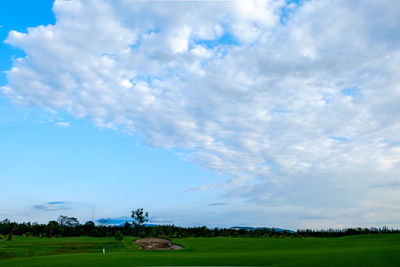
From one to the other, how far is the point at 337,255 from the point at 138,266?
1956 centimetres

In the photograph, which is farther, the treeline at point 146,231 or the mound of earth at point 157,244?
the treeline at point 146,231

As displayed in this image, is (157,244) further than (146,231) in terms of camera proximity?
No

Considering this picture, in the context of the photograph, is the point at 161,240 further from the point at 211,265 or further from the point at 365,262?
the point at 365,262

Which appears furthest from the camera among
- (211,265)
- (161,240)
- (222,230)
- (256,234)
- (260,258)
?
(222,230)

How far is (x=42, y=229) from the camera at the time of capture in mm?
114438

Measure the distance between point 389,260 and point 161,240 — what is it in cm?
5035

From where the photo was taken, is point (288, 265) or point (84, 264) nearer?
point (288, 265)

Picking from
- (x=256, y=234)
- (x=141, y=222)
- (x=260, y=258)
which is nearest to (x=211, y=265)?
(x=260, y=258)

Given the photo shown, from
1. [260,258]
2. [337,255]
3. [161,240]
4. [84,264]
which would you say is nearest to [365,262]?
[337,255]

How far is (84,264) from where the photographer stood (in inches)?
1152

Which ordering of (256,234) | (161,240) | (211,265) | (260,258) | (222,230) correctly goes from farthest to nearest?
(222,230) < (256,234) < (161,240) < (260,258) < (211,265)

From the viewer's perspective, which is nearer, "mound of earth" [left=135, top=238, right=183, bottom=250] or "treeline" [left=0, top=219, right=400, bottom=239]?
"mound of earth" [left=135, top=238, right=183, bottom=250]

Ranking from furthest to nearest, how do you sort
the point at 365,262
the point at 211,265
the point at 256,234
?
the point at 256,234 → the point at 211,265 → the point at 365,262

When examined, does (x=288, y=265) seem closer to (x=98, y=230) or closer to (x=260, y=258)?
(x=260, y=258)
